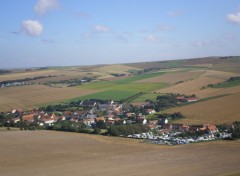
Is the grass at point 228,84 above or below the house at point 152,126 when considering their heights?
above

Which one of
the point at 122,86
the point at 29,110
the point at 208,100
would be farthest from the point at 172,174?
the point at 122,86

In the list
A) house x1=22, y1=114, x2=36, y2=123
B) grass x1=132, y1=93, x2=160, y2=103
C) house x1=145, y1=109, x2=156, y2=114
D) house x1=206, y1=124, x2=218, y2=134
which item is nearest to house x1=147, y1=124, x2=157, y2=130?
house x1=206, y1=124, x2=218, y2=134

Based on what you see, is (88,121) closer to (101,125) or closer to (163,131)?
(101,125)

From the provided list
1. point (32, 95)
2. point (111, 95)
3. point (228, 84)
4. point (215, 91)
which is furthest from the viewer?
point (32, 95)

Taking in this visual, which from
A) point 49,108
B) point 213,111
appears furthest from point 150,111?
point 49,108

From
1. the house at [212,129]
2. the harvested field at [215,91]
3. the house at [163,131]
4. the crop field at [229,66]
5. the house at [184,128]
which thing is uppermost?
the crop field at [229,66]

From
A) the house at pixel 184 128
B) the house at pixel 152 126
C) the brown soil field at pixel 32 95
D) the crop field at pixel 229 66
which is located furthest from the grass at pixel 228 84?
the house at pixel 184 128

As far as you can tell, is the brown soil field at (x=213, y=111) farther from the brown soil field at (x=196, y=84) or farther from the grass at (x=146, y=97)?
the grass at (x=146, y=97)
